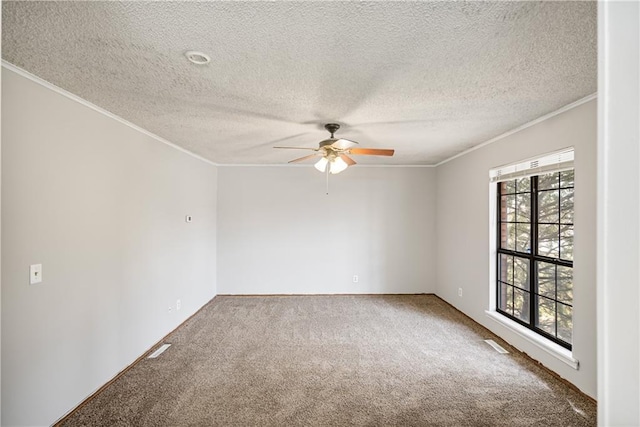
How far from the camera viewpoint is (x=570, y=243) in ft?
8.67

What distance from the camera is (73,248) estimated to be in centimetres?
220

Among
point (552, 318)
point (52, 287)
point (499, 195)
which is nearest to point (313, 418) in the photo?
point (52, 287)

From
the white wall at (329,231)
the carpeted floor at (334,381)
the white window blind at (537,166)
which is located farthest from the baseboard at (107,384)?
the white window blind at (537,166)

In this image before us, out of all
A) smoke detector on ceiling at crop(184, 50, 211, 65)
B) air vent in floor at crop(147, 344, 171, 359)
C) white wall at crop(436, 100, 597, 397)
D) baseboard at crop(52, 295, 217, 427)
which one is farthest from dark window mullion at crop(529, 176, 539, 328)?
baseboard at crop(52, 295, 217, 427)

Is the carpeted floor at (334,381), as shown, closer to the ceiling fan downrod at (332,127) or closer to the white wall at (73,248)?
the white wall at (73,248)

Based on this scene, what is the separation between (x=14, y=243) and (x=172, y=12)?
1.66 meters

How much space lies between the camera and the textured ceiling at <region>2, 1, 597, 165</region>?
1.33 meters

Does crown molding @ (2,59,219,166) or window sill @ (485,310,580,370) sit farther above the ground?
crown molding @ (2,59,219,166)

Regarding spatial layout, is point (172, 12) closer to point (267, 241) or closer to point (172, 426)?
point (172, 426)

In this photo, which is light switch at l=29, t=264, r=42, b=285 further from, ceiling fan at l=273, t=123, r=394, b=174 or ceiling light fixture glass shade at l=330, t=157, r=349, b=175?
ceiling light fixture glass shade at l=330, t=157, r=349, b=175

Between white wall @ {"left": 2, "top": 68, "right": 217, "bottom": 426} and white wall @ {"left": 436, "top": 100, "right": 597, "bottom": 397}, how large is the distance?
12.8ft

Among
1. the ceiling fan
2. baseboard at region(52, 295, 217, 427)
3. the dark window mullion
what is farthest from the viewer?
the dark window mullion
